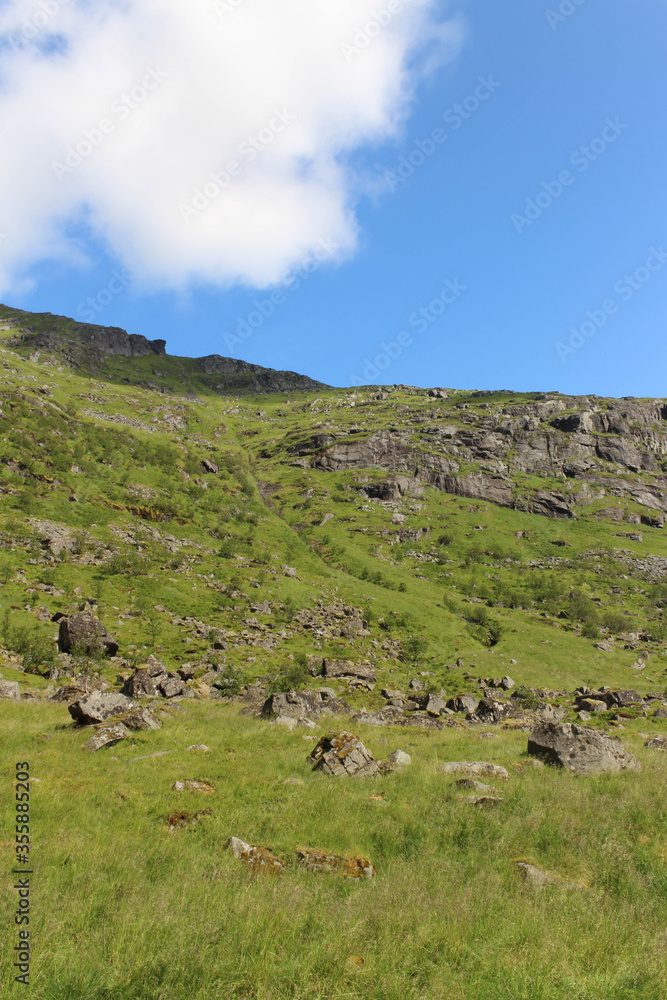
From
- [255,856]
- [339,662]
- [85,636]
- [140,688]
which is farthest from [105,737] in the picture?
[339,662]

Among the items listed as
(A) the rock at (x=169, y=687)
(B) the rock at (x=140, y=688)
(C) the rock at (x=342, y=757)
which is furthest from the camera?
(A) the rock at (x=169, y=687)

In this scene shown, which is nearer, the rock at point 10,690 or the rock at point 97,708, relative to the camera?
the rock at point 97,708

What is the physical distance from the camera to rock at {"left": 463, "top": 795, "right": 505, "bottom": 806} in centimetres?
1100

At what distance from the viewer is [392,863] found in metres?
8.63

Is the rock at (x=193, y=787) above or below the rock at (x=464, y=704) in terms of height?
above

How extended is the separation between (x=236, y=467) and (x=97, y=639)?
282 ft

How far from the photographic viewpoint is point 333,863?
8.68 meters

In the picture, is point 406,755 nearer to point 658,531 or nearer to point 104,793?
point 104,793

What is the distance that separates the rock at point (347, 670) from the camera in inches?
1709

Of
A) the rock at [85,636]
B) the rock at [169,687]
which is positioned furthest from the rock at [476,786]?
the rock at [85,636]

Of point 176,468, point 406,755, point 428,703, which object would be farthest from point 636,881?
point 176,468

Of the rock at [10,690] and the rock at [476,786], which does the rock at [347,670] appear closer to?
the rock at [10,690]

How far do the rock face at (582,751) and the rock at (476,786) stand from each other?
3646mm

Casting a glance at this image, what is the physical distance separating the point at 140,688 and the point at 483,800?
20.6 metres
